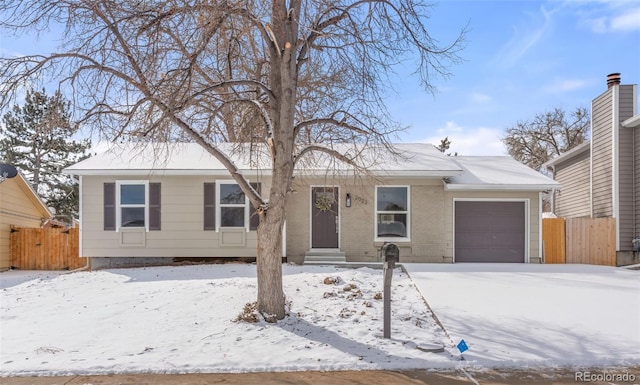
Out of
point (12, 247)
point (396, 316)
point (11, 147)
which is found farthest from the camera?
point (11, 147)

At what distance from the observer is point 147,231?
500 inches

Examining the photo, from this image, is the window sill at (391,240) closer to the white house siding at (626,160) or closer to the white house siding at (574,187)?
the white house siding at (626,160)

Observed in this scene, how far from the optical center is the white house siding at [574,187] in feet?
53.1

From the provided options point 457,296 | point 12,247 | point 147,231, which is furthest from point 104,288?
point 12,247

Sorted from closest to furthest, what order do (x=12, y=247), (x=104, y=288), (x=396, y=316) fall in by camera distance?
(x=396, y=316), (x=104, y=288), (x=12, y=247)

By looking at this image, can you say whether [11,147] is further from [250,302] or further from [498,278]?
[498,278]

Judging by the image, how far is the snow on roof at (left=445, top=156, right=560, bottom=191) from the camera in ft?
40.5

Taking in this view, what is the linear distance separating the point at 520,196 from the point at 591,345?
790 centimetres

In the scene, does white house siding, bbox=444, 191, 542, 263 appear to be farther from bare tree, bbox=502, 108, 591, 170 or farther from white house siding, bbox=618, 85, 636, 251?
bare tree, bbox=502, 108, 591, 170

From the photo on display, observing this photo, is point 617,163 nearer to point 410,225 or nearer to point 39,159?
point 410,225

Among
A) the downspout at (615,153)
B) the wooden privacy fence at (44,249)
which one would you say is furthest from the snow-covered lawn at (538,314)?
the wooden privacy fence at (44,249)

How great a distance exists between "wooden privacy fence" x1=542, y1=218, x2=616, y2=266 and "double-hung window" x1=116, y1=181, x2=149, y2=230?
12861 mm

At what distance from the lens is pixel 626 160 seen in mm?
13633

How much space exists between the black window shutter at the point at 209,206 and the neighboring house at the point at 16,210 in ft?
26.5
